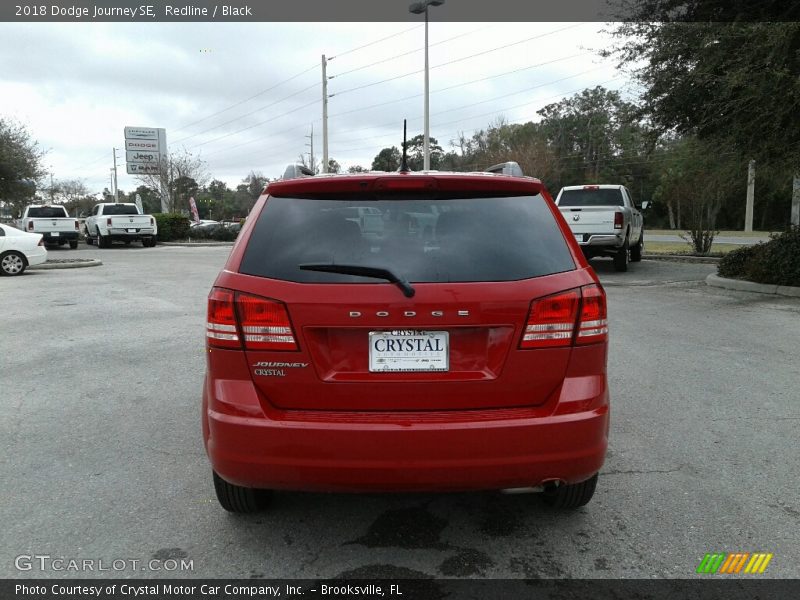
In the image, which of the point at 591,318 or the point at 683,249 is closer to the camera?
the point at 591,318

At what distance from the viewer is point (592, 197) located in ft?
54.7

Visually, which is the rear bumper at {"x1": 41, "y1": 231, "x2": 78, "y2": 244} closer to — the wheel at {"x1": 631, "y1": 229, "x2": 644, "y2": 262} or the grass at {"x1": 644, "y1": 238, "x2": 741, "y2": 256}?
the wheel at {"x1": 631, "y1": 229, "x2": 644, "y2": 262}

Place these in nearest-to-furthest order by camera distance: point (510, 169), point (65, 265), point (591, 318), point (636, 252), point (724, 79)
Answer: point (591, 318) → point (510, 169) → point (724, 79) → point (65, 265) → point (636, 252)

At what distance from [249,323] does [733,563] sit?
2.39 m

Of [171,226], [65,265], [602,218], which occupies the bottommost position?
[65,265]

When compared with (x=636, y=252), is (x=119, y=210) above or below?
above

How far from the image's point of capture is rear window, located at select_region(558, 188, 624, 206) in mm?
16484

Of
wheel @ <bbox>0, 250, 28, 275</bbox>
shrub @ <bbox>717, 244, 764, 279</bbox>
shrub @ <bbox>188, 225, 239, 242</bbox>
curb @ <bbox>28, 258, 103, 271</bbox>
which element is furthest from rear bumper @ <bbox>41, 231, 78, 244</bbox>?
shrub @ <bbox>717, 244, 764, 279</bbox>

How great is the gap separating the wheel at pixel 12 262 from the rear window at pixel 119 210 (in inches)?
581

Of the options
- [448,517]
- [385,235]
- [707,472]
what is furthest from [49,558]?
[707,472]

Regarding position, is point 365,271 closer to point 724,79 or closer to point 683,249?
point 724,79

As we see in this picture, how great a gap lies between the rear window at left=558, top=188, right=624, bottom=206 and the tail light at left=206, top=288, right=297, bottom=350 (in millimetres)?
14679

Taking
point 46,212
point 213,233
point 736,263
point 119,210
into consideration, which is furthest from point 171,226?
point 736,263

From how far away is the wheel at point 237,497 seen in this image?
318 centimetres
